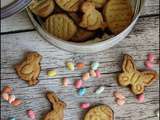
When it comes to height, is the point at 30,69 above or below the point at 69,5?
below

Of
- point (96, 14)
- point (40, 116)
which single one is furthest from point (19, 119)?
point (96, 14)

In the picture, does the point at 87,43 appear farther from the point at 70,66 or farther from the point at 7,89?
the point at 7,89

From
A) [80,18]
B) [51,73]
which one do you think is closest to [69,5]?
[80,18]

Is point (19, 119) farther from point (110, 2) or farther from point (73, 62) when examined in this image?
point (110, 2)

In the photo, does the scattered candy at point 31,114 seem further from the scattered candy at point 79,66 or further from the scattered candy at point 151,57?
the scattered candy at point 151,57

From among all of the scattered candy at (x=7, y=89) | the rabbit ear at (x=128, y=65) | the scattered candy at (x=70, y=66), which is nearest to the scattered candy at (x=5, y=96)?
the scattered candy at (x=7, y=89)
